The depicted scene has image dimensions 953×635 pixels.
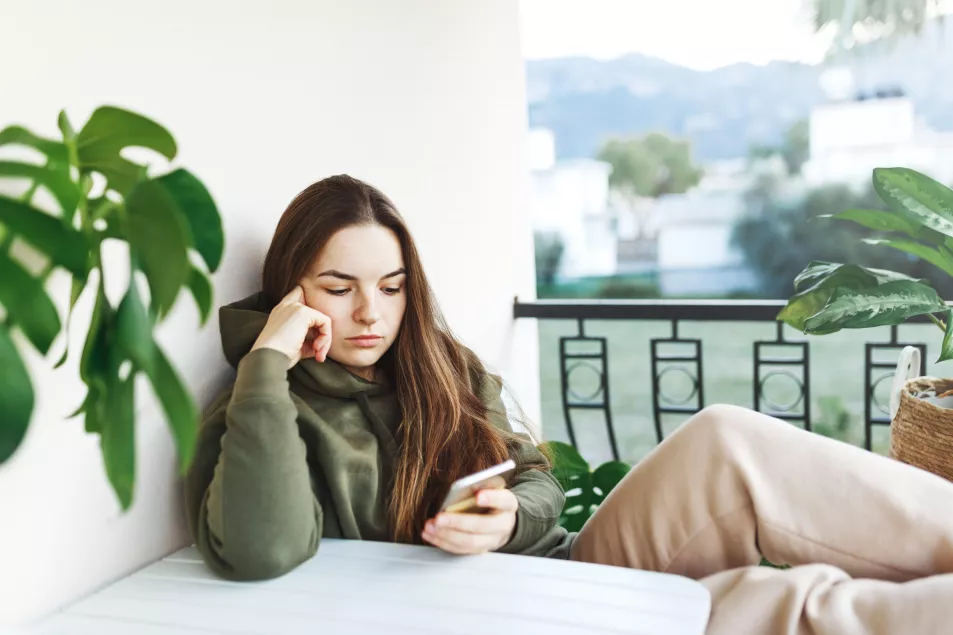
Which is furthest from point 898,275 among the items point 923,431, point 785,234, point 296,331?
point 785,234

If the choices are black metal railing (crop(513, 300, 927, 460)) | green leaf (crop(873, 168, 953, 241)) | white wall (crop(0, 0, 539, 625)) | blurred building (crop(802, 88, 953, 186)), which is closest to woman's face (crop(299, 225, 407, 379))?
white wall (crop(0, 0, 539, 625))

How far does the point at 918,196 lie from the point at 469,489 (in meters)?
1.13

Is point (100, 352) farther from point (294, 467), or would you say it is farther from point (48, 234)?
point (294, 467)

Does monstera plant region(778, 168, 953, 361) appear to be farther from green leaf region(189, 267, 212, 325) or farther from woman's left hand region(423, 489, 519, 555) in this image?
green leaf region(189, 267, 212, 325)

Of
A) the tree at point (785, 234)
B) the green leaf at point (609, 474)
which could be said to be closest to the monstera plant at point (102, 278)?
the green leaf at point (609, 474)

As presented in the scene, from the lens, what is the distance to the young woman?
1.04 m

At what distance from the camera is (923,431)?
1613 mm

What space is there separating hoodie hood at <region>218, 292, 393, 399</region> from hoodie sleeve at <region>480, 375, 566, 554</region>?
0.72 ft

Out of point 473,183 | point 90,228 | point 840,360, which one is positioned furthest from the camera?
point 840,360

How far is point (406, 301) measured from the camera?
140cm

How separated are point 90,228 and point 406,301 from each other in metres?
0.76

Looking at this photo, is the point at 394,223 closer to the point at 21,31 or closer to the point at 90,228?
the point at 21,31

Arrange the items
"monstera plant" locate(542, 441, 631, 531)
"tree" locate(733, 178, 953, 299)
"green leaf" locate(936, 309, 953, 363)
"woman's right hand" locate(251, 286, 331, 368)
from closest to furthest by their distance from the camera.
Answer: "woman's right hand" locate(251, 286, 331, 368), "green leaf" locate(936, 309, 953, 363), "monstera plant" locate(542, 441, 631, 531), "tree" locate(733, 178, 953, 299)

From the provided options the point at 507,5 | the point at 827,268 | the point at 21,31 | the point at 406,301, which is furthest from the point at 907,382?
the point at 21,31
